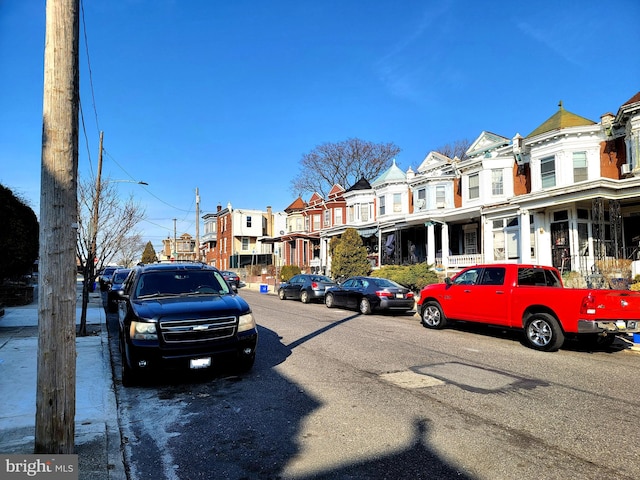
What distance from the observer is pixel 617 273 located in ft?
51.6

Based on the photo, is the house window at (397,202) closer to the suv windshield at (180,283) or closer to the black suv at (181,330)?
the suv windshield at (180,283)

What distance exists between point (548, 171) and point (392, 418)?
21.7 meters

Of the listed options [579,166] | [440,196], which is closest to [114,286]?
[440,196]

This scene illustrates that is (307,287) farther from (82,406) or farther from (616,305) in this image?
(82,406)

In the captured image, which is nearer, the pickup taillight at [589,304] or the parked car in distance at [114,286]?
the pickup taillight at [589,304]

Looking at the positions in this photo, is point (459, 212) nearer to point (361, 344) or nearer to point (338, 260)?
point (338, 260)

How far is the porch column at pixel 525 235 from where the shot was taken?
Answer: 22.0 metres

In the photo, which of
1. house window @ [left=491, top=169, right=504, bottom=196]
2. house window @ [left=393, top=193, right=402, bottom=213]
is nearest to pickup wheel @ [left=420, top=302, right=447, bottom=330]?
house window @ [left=491, top=169, right=504, bottom=196]

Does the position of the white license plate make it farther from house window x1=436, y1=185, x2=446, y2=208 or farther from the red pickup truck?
house window x1=436, y1=185, x2=446, y2=208

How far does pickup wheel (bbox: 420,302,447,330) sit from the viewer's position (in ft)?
39.5

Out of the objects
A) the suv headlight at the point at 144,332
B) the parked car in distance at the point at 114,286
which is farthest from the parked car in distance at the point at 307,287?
the suv headlight at the point at 144,332

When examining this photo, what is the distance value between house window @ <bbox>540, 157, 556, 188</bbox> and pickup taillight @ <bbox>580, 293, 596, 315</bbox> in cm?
1580

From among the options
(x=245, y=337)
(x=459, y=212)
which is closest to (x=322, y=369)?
(x=245, y=337)

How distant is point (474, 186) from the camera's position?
2695cm
